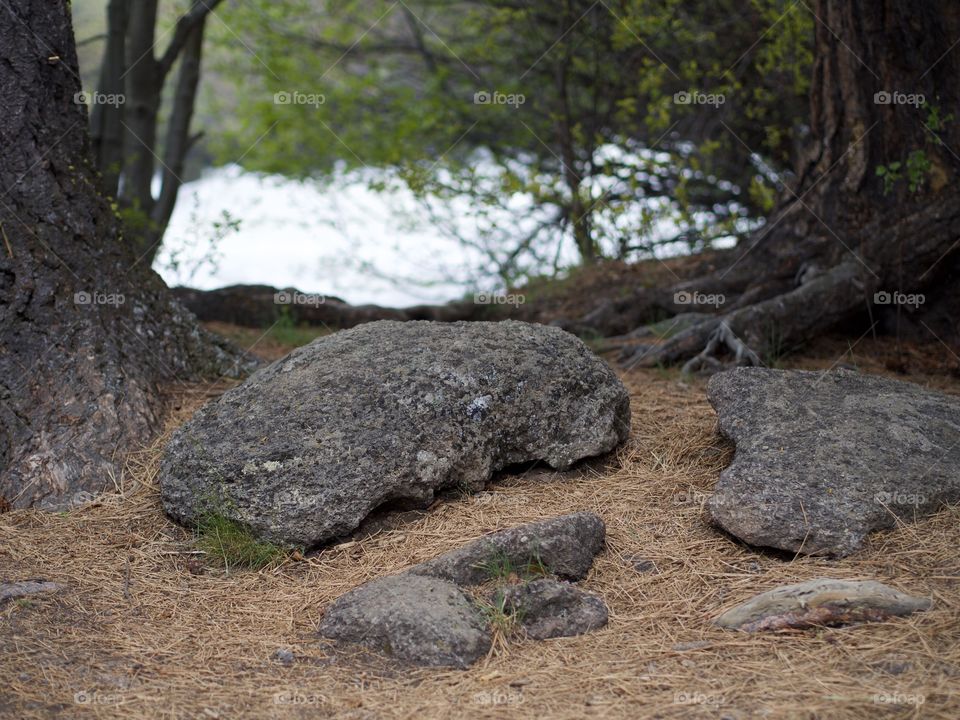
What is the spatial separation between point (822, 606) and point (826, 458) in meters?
0.74

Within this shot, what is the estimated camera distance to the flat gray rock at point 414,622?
2688 mm

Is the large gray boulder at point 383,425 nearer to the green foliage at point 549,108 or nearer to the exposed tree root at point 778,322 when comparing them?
the exposed tree root at point 778,322

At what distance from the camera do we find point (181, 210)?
15.1m

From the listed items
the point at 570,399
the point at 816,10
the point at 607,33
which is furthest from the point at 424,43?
the point at 570,399

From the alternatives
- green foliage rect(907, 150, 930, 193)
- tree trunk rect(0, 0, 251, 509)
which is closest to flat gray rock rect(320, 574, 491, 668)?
tree trunk rect(0, 0, 251, 509)

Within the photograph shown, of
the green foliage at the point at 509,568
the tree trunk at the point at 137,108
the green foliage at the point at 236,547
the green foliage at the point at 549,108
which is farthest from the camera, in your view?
the green foliage at the point at 549,108

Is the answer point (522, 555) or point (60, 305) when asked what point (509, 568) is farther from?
point (60, 305)

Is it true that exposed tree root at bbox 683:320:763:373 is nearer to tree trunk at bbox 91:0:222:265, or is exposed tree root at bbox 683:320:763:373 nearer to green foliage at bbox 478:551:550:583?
green foliage at bbox 478:551:550:583

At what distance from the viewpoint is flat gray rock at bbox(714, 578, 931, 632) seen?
8.87ft

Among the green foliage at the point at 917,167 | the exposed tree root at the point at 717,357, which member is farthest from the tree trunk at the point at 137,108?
the green foliage at the point at 917,167

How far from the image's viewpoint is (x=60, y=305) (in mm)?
4023

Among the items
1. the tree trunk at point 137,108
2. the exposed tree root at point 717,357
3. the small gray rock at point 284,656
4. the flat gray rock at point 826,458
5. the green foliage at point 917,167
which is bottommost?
the small gray rock at point 284,656

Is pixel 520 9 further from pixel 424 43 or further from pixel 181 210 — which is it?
pixel 181 210

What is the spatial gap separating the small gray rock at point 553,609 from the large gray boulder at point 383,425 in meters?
0.71
